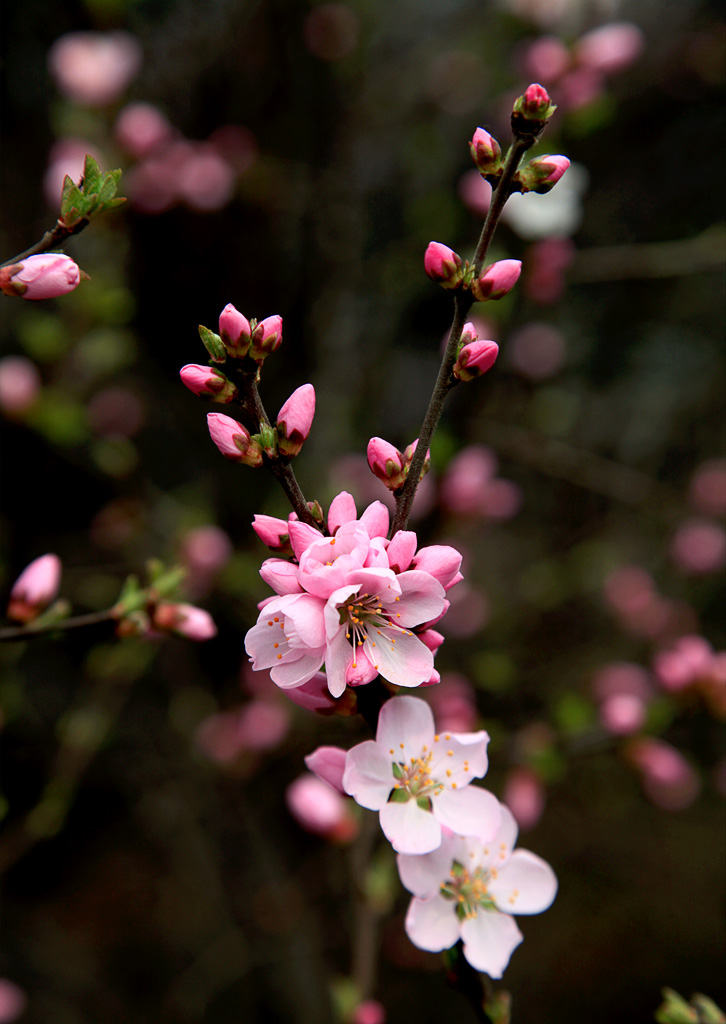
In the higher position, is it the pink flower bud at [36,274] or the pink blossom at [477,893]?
the pink flower bud at [36,274]

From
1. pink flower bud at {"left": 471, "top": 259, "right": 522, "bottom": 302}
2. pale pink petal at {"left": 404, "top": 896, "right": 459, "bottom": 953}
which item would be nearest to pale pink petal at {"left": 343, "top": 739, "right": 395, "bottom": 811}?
pale pink petal at {"left": 404, "top": 896, "right": 459, "bottom": 953}

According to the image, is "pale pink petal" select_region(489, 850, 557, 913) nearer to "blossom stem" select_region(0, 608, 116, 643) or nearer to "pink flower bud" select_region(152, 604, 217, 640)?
"pink flower bud" select_region(152, 604, 217, 640)

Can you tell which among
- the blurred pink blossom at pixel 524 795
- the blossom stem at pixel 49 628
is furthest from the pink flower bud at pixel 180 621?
the blurred pink blossom at pixel 524 795

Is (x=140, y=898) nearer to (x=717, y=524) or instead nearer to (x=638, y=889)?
(x=638, y=889)

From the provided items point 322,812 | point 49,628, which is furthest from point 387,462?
point 322,812

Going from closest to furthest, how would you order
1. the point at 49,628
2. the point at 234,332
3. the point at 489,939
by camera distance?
Result: the point at 234,332, the point at 489,939, the point at 49,628

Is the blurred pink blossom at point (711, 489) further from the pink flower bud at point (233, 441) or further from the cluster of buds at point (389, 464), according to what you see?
the pink flower bud at point (233, 441)

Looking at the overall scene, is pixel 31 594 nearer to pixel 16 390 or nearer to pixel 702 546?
pixel 16 390
